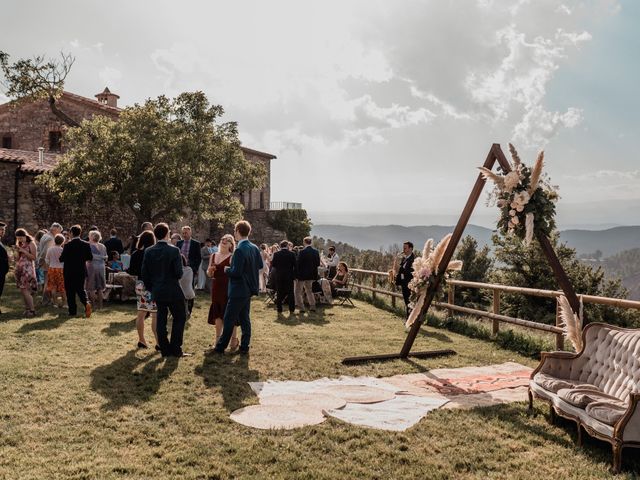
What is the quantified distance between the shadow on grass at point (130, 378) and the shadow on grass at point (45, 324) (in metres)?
2.78

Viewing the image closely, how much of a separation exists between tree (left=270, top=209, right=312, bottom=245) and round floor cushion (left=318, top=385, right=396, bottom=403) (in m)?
39.0

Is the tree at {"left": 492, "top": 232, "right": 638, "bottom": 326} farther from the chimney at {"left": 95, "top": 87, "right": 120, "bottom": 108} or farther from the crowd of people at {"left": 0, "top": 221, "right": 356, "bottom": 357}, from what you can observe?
the chimney at {"left": 95, "top": 87, "right": 120, "bottom": 108}

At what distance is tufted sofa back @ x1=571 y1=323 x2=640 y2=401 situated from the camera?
4.90 metres

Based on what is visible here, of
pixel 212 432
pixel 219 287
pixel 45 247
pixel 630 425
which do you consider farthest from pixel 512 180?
pixel 45 247

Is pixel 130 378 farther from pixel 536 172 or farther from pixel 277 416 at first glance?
pixel 536 172

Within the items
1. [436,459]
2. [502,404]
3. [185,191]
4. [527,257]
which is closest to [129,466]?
[436,459]

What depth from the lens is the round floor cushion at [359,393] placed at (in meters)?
6.02

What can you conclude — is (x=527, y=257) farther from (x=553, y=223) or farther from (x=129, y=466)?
(x=129, y=466)

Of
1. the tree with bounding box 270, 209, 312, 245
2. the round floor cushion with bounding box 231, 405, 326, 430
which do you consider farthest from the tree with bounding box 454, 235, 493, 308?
the round floor cushion with bounding box 231, 405, 326, 430

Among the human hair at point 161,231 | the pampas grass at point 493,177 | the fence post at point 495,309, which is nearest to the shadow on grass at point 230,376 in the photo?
the human hair at point 161,231

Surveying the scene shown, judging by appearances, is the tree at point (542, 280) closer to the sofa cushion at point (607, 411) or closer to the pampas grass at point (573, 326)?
the pampas grass at point (573, 326)

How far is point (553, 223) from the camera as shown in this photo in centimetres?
667

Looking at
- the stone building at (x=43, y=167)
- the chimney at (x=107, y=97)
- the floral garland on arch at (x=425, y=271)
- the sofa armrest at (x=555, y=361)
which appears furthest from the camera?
the chimney at (x=107, y=97)

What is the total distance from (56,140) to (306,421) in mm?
35147
